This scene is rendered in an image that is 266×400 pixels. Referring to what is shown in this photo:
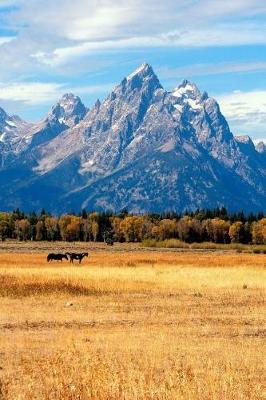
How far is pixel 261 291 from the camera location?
42.8 meters

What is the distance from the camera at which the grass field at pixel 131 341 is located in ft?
49.2

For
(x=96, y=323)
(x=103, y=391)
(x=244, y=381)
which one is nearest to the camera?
(x=103, y=391)

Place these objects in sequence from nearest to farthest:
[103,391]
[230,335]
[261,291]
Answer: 1. [103,391]
2. [230,335]
3. [261,291]

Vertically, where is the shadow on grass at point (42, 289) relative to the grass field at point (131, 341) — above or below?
above

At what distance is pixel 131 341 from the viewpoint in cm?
2308

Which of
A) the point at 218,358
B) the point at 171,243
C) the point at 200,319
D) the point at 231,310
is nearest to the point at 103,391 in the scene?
the point at 218,358

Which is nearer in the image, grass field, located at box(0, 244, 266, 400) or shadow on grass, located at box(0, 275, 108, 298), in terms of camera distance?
grass field, located at box(0, 244, 266, 400)

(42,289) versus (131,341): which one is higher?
(42,289)

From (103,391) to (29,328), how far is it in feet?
41.1

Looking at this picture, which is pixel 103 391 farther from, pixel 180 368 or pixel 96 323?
pixel 96 323

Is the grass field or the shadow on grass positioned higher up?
the shadow on grass

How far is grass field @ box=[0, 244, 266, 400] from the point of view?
14984 mm

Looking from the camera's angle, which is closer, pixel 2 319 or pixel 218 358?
pixel 218 358

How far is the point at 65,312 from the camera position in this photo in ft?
103
